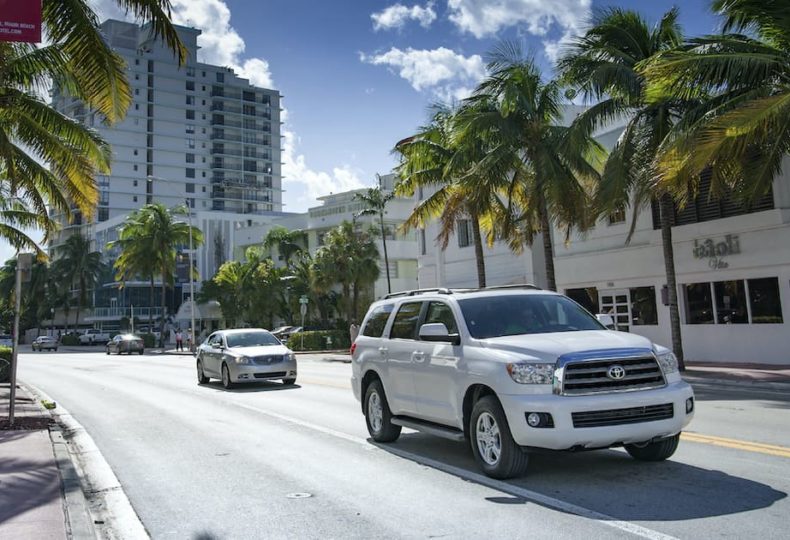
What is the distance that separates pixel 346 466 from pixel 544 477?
7.53 feet

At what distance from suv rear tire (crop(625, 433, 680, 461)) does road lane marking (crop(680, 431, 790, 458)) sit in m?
1.36

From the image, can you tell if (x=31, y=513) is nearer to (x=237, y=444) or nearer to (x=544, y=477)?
(x=237, y=444)

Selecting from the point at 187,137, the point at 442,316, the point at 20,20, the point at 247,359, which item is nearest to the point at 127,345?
the point at 247,359

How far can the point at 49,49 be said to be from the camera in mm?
15016

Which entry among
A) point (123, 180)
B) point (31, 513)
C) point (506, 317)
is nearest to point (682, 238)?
point (506, 317)

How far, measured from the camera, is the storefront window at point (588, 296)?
89.9 feet

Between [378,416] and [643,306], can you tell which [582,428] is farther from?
[643,306]

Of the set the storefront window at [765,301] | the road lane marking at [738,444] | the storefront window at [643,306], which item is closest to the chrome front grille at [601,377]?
the road lane marking at [738,444]

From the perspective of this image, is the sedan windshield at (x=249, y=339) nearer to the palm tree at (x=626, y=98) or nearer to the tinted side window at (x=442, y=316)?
the palm tree at (x=626, y=98)

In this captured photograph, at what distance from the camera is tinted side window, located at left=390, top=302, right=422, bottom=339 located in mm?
8680

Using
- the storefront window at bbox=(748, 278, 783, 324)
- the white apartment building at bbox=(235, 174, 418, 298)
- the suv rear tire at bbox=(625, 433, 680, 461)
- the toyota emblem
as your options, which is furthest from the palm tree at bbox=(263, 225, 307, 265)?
the toyota emblem

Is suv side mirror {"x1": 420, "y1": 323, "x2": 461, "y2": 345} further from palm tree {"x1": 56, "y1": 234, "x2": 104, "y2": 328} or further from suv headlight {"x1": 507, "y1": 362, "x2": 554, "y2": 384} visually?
palm tree {"x1": 56, "y1": 234, "x2": 104, "y2": 328}

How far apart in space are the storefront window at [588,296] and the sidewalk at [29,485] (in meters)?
20.9

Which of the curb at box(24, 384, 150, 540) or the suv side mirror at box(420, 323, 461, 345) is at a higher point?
the suv side mirror at box(420, 323, 461, 345)
